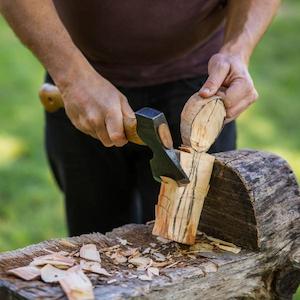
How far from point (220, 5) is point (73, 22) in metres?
0.40

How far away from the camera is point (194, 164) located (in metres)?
1.62

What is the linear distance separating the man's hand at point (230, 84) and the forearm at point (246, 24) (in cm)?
8

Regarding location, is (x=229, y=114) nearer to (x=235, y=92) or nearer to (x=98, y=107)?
(x=235, y=92)

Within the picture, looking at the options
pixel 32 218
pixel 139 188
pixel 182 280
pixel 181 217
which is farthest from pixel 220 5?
pixel 32 218

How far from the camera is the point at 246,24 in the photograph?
1947 mm

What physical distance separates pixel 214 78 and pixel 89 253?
1.59ft

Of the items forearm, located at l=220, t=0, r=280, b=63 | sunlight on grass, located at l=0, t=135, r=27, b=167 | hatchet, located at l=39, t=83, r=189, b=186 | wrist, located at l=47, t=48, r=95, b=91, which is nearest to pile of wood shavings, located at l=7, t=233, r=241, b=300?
hatchet, located at l=39, t=83, r=189, b=186

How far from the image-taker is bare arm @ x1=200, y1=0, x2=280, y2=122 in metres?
1.75

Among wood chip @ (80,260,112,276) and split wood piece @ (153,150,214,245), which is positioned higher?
split wood piece @ (153,150,214,245)

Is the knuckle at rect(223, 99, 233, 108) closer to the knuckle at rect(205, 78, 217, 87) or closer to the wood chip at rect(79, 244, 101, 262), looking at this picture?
the knuckle at rect(205, 78, 217, 87)

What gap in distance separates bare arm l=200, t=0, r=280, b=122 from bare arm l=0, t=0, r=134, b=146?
22cm

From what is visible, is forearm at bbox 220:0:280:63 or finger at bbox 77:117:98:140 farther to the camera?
forearm at bbox 220:0:280:63

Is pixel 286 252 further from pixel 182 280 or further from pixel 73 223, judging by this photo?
pixel 73 223

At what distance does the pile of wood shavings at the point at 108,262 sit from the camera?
4.66 feet
